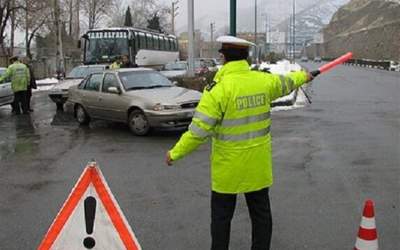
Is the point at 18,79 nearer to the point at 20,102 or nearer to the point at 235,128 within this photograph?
the point at 20,102

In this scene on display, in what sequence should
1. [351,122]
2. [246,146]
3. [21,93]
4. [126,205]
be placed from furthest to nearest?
[21,93] → [351,122] → [126,205] → [246,146]

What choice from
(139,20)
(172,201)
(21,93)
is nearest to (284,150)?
(172,201)

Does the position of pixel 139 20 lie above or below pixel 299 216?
above

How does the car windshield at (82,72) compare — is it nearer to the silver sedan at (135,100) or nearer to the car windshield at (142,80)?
the silver sedan at (135,100)

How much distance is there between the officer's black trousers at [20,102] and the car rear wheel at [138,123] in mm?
6100

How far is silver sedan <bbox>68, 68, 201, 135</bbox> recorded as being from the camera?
41.7 feet

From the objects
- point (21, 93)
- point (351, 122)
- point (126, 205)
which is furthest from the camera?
point (21, 93)

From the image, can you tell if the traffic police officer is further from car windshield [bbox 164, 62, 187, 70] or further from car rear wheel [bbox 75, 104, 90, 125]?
car windshield [bbox 164, 62, 187, 70]

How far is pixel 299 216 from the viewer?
635cm

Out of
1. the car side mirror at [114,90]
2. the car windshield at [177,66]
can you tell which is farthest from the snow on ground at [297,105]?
the car windshield at [177,66]

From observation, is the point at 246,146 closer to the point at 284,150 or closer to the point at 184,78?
the point at 284,150

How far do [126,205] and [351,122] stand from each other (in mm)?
9205

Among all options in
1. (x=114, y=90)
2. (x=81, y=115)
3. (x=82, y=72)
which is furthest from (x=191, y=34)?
(x=114, y=90)

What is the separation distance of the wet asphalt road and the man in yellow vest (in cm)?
111
